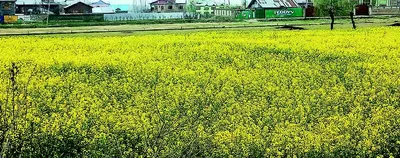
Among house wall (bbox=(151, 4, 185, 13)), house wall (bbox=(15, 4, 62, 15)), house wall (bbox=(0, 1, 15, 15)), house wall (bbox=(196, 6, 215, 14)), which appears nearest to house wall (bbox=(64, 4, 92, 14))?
house wall (bbox=(15, 4, 62, 15))

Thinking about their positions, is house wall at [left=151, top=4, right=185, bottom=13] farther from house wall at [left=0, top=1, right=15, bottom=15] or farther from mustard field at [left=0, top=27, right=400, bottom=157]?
mustard field at [left=0, top=27, right=400, bottom=157]

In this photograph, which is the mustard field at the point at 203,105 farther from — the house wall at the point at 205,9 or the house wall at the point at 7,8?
the house wall at the point at 205,9

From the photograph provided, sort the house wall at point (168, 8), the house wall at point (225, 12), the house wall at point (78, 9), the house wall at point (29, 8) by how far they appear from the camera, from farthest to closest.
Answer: the house wall at point (168, 8) < the house wall at point (225, 12) < the house wall at point (78, 9) < the house wall at point (29, 8)

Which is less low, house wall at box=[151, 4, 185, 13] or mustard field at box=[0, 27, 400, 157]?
house wall at box=[151, 4, 185, 13]

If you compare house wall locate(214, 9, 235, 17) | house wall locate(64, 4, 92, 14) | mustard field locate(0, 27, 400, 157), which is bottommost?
mustard field locate(0, 27, 400, 157)

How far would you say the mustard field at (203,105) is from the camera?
30.7 ft

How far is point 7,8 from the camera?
225 ft

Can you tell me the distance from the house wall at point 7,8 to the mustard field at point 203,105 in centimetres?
4805

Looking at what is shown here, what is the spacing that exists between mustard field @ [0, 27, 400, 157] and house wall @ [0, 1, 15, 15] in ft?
158

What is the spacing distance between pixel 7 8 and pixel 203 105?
198 feet

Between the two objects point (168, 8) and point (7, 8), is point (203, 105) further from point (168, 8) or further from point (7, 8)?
point (168, 8)

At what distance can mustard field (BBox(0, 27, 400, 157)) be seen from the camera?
937cm

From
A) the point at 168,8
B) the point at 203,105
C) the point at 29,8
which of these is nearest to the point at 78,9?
the point at 29,8

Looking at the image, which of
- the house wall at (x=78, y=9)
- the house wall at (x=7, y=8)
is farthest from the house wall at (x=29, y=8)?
the house wall at (x=7, y=8)
